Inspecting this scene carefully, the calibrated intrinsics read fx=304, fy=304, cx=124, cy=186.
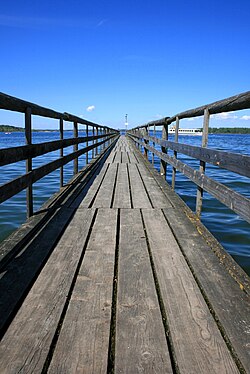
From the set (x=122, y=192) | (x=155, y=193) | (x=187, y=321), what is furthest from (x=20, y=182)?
(x=155, y=193)

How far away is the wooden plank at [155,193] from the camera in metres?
3.89

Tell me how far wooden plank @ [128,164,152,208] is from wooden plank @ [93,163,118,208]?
0.33 m

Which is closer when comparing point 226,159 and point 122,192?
point 226,159

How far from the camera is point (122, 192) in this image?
15.2 ft

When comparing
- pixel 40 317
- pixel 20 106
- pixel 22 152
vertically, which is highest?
pixel 20 106

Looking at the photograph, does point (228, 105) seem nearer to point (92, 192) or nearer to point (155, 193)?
point (155, 193)

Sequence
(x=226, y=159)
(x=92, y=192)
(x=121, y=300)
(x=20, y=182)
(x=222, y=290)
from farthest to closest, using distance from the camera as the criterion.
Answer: (x=92, y=192)
(x=20, y=182)
(x=226, y=159)
(x=222, y=290)
(x=121, y=300)

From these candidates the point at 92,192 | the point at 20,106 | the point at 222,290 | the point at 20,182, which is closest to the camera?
the point at 222,290

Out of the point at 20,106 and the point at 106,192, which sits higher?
the point at 20,106

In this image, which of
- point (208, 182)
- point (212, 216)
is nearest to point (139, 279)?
point (208, 182)

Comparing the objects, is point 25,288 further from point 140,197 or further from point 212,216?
point 212,216

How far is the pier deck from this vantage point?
1283 millimetres

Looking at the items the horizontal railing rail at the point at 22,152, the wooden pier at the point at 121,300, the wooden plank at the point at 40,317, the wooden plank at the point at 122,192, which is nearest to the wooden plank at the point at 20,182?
the horizontal railing rail at the point at 22,152

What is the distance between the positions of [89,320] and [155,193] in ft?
10.4
